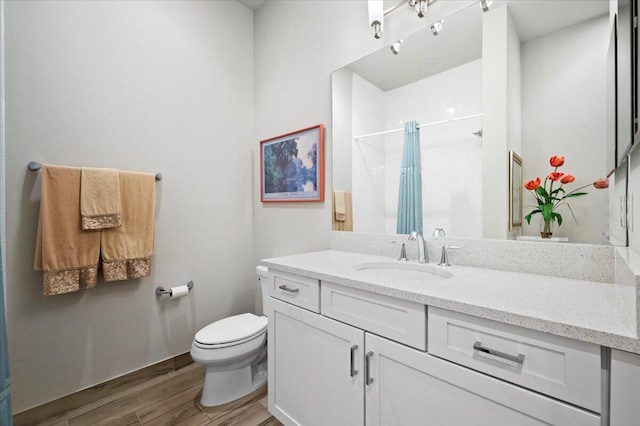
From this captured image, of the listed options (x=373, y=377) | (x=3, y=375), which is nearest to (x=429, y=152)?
(x=373, y=377)

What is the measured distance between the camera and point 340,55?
71.0 inches

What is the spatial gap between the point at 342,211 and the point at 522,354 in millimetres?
1215

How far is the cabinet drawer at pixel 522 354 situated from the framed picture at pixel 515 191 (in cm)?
58

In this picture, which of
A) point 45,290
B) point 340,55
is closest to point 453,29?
point 340,55

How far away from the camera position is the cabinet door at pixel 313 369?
1.06 metres

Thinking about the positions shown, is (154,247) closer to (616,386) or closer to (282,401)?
(282,401)

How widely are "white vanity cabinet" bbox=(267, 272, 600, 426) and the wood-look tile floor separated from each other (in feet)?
0.80

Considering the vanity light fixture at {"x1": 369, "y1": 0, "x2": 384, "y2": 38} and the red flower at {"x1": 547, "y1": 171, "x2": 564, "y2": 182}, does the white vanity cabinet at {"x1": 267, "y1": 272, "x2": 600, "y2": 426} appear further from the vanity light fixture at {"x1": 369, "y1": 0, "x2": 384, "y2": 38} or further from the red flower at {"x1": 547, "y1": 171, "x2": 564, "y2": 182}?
the vanity light fixture at {"x1": 369, "y1": 0, "x2": 384, "y2": 38}

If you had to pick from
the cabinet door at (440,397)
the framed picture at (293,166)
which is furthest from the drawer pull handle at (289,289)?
the framed picture at (293,166)

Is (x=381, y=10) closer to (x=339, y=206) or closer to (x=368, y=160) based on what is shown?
(x=368, y=160)

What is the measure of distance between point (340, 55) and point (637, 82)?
4.87 ft

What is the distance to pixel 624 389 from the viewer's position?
1.86 feet

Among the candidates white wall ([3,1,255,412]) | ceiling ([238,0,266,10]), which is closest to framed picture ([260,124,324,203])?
white wall ([3,1,255,412])

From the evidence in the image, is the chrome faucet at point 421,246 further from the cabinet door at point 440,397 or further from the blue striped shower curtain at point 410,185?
the cabinet door at point 440,397
